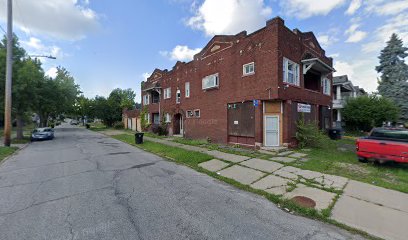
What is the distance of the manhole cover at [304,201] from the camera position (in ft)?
15.6

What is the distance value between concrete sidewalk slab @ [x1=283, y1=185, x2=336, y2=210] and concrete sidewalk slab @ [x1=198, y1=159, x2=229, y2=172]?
3.15 meters

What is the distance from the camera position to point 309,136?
480 inches

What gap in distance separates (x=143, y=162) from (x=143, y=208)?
16.7ft

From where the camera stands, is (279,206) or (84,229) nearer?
(84,229)

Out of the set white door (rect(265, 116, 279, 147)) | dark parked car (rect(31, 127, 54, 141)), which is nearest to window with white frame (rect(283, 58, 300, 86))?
white door (rect(265, 116, 279, 147))

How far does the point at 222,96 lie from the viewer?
49.7ft

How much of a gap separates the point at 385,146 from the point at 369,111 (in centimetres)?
1721

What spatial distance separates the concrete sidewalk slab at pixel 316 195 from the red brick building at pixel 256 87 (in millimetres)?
6545

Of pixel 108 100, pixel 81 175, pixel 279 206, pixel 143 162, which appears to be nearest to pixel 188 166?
pixel 143 162

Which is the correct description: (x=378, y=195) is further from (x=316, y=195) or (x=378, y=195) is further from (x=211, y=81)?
(x=211, y=81)

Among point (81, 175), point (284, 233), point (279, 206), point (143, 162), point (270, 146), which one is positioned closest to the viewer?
point (284, 233)

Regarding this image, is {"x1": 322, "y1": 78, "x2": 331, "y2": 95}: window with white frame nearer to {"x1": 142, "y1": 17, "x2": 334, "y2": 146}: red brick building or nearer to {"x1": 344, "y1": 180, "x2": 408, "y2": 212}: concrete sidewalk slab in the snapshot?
{"x1": 142, "y1": 17, "x2": 334, "y2": 146}: red brick building

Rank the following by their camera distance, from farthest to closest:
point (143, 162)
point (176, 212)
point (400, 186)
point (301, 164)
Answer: point (143, 162) < point (301, 164) < point (400, 186) < point (176, 212)

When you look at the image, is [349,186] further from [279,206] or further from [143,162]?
[143,162]
